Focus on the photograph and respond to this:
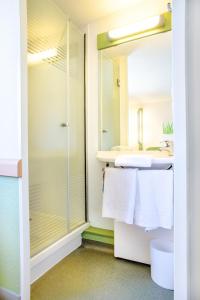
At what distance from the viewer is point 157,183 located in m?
1.52

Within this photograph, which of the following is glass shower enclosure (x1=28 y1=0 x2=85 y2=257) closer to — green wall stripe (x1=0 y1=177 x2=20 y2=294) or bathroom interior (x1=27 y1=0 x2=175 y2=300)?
bathroom interior (x1=27 y1=0 x2=175 y2=300)

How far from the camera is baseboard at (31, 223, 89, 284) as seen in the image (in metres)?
1.56

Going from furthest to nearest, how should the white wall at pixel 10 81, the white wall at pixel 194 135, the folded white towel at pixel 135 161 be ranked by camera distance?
the folded white towel at pixel 135 161 < the white wall at pixel 10 81 < the white wall at pixel 194 135

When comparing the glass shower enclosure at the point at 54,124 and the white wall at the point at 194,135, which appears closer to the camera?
the white wall at the point at 194,135

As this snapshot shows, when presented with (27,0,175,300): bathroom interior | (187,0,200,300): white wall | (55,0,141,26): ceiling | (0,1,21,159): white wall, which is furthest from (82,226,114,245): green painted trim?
(55,0,141,26): ceiling

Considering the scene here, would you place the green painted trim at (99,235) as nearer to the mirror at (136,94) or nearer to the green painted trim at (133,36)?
the mirror at (136,94)

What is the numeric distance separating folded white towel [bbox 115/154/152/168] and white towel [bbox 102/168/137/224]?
74 millimetres

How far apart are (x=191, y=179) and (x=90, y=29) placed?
1.93 metres

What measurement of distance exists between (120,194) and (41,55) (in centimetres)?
129

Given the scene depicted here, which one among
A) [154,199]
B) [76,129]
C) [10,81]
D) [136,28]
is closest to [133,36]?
[136,28]

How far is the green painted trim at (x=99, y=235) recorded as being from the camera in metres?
2.01

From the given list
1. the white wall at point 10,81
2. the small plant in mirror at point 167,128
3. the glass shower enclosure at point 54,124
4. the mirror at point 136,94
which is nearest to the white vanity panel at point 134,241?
the glass shower enclosure at point 54,124

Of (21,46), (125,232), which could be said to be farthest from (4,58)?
(125,232)

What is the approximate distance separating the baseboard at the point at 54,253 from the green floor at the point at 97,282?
45 mm
